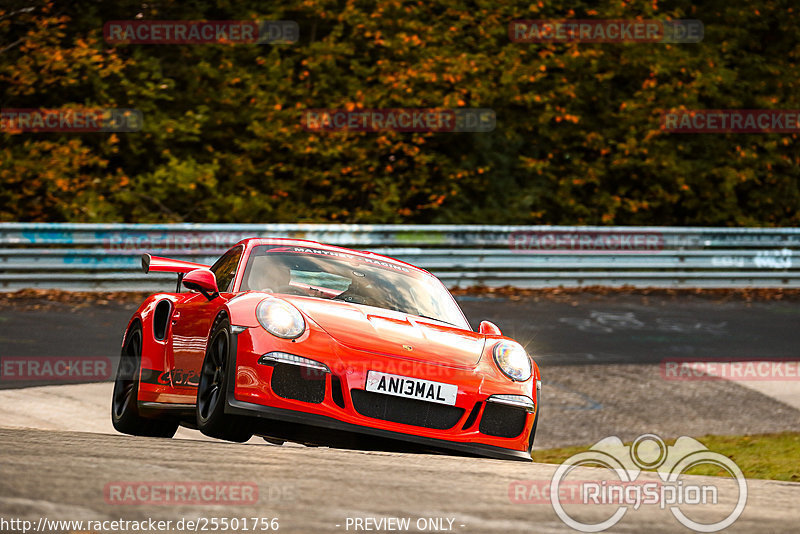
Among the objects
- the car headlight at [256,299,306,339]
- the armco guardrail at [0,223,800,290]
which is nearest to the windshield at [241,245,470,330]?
the car headlight at [256,299,306,339]

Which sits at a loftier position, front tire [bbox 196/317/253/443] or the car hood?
the car hood

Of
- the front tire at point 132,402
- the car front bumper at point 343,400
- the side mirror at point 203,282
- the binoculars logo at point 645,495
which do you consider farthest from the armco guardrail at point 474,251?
the binoculars logo at point 645,495

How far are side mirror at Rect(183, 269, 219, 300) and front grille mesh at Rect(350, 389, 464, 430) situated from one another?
1.30m

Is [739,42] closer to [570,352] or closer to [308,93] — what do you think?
[308,93]

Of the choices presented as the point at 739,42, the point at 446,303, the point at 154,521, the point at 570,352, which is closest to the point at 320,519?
the point at 154,521

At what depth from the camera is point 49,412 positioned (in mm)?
9180

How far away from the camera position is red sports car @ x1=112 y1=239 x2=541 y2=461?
5895 millimetres

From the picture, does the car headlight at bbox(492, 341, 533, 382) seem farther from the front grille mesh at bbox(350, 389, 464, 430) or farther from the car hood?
the front grille mesh at bbox(350, 389, 464, 430)

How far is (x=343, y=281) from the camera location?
7.21 meters

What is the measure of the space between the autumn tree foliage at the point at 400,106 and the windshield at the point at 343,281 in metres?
13.9

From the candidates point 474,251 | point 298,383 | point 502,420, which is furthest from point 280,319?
point 474,251

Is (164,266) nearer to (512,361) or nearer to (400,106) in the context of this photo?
(512,361)

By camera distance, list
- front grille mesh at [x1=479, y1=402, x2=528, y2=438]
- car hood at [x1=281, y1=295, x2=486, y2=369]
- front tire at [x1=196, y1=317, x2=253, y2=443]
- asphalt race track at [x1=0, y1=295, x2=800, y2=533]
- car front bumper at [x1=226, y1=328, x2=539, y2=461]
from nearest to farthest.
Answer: asphalt race track at [x1=0, y1=295, x2=800, y2=533], car front bumper at [x1=226, y1=328, x2=539, y2=461], front tire at [x1=196, y1=317, x2=253, y2=443], car hood at [x1=281, y1=295, x2=486, y2=369], front grille mesh at [x1=479, y1=402, x2=528, y2=438]

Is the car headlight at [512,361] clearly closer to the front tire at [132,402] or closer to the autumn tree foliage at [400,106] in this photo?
the front tire at [132,402]
